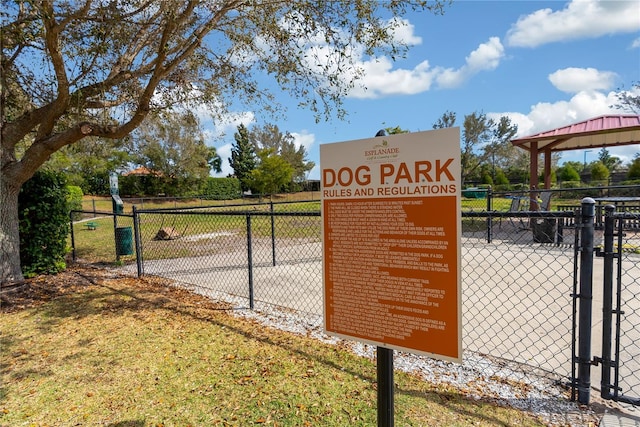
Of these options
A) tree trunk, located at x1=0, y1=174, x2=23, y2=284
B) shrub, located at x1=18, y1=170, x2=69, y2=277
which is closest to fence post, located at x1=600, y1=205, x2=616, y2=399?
tree trunk, located at x1=0, y1=174, x2=23, y2=284

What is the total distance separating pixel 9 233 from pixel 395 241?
22.5 ft

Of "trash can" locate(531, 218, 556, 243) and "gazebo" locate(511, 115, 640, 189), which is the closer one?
"trash can" locate(531, 218, 556, 243)

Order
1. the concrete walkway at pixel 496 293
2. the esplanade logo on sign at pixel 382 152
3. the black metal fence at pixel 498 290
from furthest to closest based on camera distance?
1. the concrete walkway at pixel 496 293
2. the black metal fence at pixel 498 290
3. the esplanade logo on sign at pixel 382 152

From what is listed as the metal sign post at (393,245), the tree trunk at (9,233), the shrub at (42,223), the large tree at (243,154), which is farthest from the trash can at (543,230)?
the large tree at (243,154)

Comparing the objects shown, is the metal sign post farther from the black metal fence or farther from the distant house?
the distant house

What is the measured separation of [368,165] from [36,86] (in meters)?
7.58

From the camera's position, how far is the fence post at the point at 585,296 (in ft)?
7.92

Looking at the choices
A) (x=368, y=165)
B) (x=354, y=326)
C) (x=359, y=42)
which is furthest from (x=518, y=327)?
(x=359, y=42)

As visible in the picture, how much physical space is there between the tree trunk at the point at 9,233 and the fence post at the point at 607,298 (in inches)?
300

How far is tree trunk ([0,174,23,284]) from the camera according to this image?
5.88 meters

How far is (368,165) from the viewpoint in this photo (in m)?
1.70

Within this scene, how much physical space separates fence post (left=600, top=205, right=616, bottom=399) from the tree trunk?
7.61 metres

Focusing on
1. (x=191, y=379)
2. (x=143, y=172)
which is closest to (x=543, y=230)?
(x=191, y=379)

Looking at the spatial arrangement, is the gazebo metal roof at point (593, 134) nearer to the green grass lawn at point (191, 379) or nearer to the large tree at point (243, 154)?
the green grass lawn at point (191, 379)
